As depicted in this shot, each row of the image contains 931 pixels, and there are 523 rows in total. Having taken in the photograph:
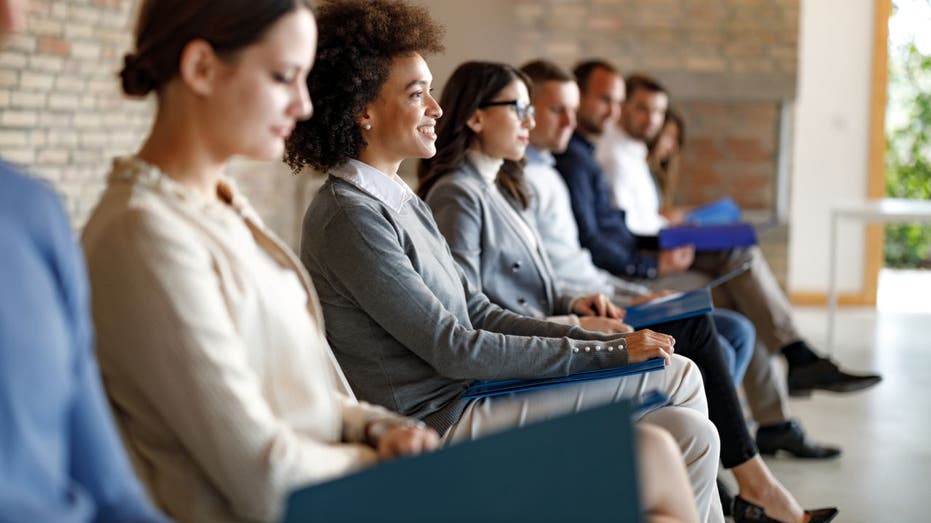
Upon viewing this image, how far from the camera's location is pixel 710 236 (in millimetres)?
4512

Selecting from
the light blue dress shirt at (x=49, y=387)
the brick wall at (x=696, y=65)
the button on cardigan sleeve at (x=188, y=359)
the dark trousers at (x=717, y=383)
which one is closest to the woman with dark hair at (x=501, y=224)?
the dark trousers at (x=717, y=383)

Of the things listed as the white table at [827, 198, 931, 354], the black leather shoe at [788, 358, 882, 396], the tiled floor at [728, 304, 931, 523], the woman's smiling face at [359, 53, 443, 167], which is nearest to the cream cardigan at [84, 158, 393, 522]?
the woman's smiling face at [359, 53, 443, 167]

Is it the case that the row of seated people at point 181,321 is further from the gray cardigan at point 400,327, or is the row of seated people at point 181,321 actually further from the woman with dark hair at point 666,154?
the woman with dark hair at point 666,154

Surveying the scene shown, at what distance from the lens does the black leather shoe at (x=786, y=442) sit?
13.6 feet

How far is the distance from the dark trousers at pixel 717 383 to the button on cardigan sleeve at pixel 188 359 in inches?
69.3

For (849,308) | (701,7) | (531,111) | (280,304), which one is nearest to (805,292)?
(849,308)

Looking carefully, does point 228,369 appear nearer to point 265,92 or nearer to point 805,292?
point 265,92

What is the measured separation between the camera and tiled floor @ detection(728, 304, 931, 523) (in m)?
3.68

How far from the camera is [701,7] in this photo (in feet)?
24.4

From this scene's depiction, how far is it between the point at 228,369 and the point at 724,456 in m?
1.87

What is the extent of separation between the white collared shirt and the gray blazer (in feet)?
1.75

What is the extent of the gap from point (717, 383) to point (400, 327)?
1124mm

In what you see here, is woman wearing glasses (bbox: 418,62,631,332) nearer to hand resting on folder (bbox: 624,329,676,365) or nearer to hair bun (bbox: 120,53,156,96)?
hand resting on folder (bbox: 624,329,676,365)

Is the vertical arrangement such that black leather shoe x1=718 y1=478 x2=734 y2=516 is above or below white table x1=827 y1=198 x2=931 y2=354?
below
